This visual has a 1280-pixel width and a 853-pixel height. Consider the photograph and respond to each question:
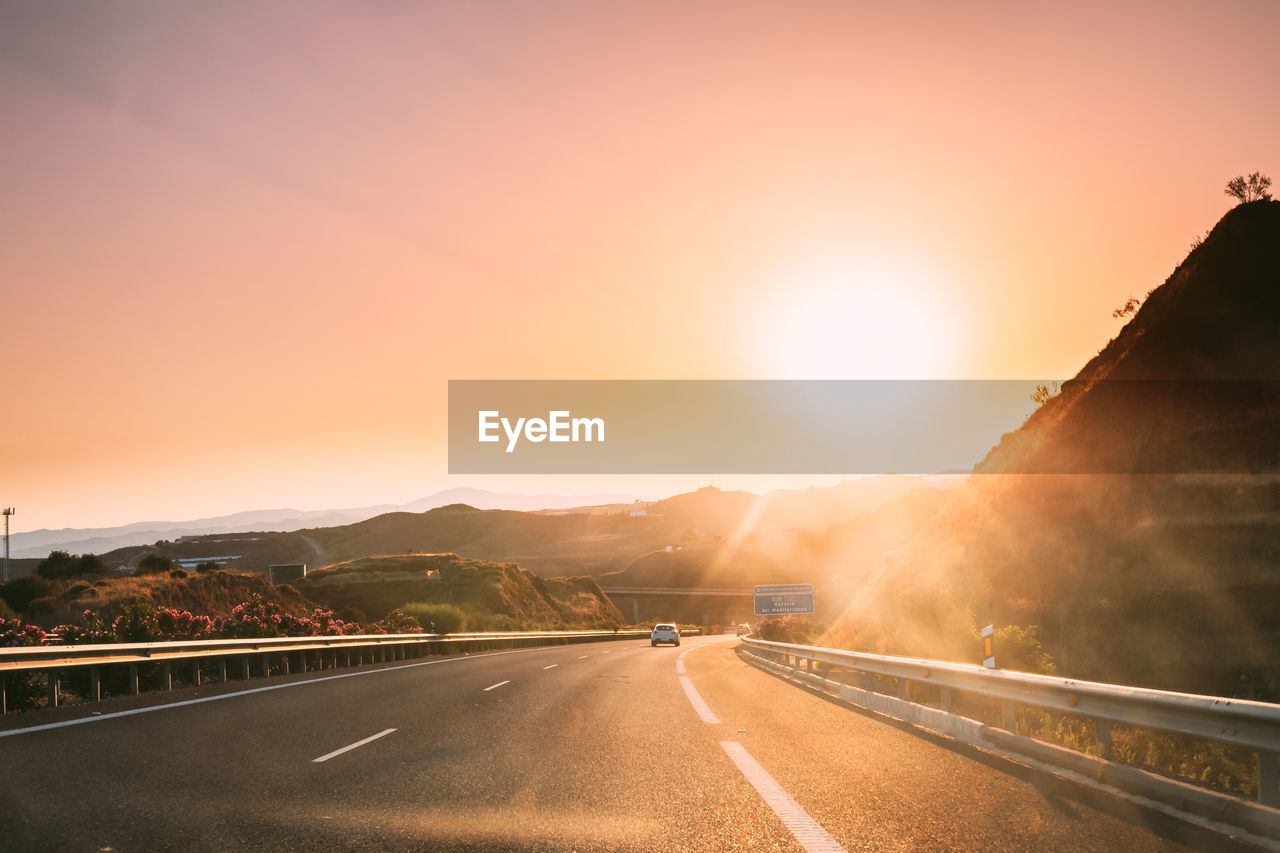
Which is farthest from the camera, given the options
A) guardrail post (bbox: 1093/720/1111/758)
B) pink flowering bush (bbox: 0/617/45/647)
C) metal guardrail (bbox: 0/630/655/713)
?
pink flowering bush (bbox: 0/617/45/647)

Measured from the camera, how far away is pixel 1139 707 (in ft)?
21.3

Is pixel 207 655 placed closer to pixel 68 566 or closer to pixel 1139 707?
pixel 1139 707

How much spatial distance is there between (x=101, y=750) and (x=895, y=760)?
7.86m

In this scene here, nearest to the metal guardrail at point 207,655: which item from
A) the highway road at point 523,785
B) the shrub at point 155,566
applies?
the highway road at point 523,785

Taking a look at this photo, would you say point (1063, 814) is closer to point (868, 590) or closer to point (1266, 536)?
point (1266, 536)

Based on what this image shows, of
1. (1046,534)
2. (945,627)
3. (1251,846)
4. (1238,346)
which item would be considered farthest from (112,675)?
(1238,346)

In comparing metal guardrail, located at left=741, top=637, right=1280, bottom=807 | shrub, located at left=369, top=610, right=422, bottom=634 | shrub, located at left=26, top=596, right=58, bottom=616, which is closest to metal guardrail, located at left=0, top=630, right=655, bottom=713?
shrub, located at left=369, top=610, right=422, bottom=634

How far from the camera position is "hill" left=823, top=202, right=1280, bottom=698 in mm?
23359

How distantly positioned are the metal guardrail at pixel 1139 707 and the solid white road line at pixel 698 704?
2.86 metres

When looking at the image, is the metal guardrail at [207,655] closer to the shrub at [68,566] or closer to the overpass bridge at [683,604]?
the shrub at [68,566]

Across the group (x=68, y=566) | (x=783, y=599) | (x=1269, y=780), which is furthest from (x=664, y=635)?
(x=68, y=566)

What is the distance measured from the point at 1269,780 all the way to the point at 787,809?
3016 mm

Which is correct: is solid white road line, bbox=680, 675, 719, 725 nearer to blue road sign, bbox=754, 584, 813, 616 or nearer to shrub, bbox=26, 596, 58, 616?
blue road sign, bbox=754, 584, 813, 616

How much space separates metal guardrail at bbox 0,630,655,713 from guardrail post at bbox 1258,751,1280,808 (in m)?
13.3
